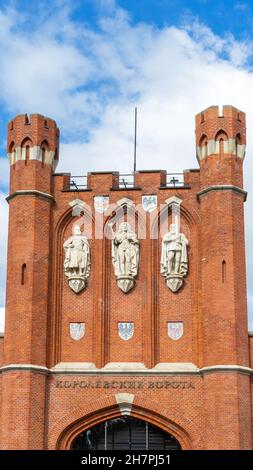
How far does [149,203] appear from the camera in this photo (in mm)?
40438

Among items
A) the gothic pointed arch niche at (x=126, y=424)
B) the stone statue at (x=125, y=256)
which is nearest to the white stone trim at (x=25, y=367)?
the gothic pointed arch niche at (x=126, y=424)

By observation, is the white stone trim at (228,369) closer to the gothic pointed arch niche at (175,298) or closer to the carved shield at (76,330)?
the gothic pointed arch niche at (175,298)

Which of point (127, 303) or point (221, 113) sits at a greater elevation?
point (221, 113)

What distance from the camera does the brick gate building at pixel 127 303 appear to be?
37812 millimetres

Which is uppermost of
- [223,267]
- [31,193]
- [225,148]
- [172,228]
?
[225,148]

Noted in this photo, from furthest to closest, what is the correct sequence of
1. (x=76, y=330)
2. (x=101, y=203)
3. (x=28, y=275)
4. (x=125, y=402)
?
(x=101, y=203) → (x=76, y=330) → (x=28, y=275) → (x=125, y=402)

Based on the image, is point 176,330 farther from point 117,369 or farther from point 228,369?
point 228,369

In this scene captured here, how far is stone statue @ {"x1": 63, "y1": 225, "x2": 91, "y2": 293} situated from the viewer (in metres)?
39.7

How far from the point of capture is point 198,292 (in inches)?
1544

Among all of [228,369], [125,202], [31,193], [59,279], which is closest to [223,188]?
[125,202]

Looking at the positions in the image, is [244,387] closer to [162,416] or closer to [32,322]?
[162,416]

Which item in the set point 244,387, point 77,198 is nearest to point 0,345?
point 77,198

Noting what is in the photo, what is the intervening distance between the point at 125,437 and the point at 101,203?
777 centimetres

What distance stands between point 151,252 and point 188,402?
512 centimetres
